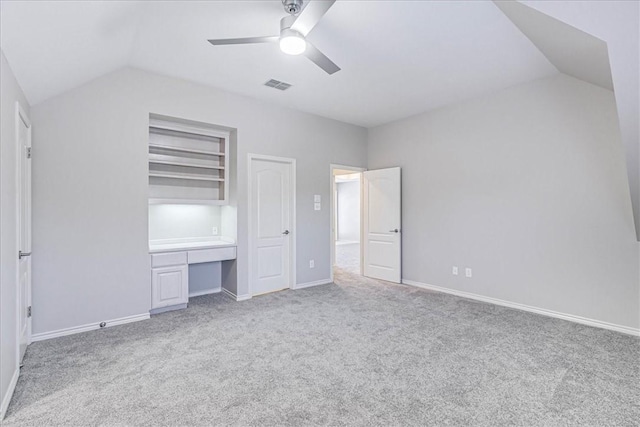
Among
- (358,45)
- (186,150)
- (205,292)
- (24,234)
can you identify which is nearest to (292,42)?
(358,45)

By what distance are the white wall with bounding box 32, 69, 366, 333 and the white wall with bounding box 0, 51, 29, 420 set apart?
808 millimetres

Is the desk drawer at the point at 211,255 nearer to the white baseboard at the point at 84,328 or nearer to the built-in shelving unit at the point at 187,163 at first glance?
the built-in shelving unit at the point at 187,163

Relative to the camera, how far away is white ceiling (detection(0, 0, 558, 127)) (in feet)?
7.26

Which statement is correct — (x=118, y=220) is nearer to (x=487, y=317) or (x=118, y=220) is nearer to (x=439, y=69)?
(x=439, y=69)

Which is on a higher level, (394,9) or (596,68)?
(394,9)

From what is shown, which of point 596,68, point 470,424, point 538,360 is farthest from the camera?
point 596,68

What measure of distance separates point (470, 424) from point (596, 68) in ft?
10.6

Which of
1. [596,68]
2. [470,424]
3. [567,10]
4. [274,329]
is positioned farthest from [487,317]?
[567,10]

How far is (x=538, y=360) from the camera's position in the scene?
2.60m

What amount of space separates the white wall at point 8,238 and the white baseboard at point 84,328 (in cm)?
83

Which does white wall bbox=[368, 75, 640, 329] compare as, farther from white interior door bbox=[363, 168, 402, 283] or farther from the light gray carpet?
the light gray carpet

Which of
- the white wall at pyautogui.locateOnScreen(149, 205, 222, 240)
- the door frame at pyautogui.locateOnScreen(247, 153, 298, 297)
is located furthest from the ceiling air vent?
the white wall at pyautogui.locateOnScreen(149, 205, 222, 240)

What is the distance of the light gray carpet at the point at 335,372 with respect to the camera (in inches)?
76.1

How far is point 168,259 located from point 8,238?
174 cm
